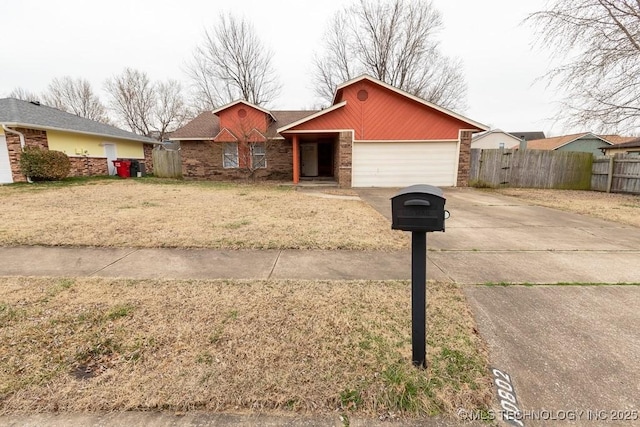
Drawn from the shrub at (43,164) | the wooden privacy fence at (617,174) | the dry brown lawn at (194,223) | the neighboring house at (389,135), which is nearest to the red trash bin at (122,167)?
the shrub at (43,164)

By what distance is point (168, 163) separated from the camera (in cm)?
1833

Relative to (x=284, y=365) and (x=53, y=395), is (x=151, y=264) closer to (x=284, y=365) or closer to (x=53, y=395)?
(x=53, y=395)

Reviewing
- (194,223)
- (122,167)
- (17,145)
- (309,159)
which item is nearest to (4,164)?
(17,145)

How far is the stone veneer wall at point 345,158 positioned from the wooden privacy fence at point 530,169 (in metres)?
5.91

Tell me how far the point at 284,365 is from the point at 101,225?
5509mm

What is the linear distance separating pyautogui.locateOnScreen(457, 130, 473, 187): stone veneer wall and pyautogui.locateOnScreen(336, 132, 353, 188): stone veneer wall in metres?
4.89

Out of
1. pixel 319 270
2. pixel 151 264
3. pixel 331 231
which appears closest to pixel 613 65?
pixel 331 231

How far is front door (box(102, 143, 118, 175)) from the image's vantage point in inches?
677

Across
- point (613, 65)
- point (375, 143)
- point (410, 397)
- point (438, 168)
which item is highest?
point (613, 65)

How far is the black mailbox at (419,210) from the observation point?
1.69 metres

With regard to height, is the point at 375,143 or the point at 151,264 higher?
the point at 375,143

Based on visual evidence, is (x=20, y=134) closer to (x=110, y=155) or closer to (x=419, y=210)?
(x=110, y=155)

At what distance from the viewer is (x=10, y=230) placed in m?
5.18

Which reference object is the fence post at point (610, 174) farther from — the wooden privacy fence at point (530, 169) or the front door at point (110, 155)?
the front door at point (110, 155)
